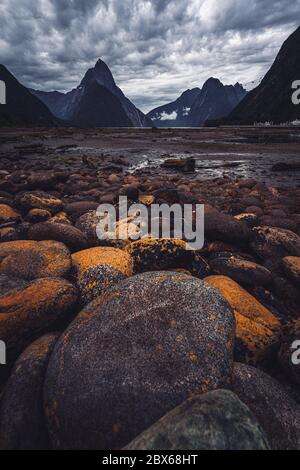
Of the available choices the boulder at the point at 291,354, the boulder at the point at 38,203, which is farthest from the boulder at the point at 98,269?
the boulder at the point at 38,203

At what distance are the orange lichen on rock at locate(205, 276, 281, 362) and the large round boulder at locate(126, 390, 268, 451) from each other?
83cm

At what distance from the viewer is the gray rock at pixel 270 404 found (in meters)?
1.76

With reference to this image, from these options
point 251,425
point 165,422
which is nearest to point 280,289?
point 251,425

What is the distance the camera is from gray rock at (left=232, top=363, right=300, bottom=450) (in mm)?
1757

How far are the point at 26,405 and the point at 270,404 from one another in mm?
1570

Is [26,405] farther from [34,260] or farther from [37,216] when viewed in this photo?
[37,216]

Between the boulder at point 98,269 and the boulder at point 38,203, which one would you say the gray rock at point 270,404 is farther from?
the boulder at point 38,203

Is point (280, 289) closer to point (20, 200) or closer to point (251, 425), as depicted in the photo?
point (251, 425)

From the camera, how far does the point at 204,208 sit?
4.36m

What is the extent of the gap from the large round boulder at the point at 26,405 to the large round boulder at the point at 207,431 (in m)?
0.67

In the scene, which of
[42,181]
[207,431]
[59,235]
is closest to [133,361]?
[207,431]

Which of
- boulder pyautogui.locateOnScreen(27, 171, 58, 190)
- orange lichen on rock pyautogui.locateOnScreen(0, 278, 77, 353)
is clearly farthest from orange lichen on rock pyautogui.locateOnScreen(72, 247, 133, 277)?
boulder pyautogui.locateOnScreen(27, 171, 58, 190)

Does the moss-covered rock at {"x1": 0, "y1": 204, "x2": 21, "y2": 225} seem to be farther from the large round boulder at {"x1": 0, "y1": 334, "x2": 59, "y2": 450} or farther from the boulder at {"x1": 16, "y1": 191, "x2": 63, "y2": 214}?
the large round boulder at {"x1": 0, "y1": 334, "x2": 59, "y2": 450}

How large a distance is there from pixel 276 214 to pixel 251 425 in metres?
4.41
